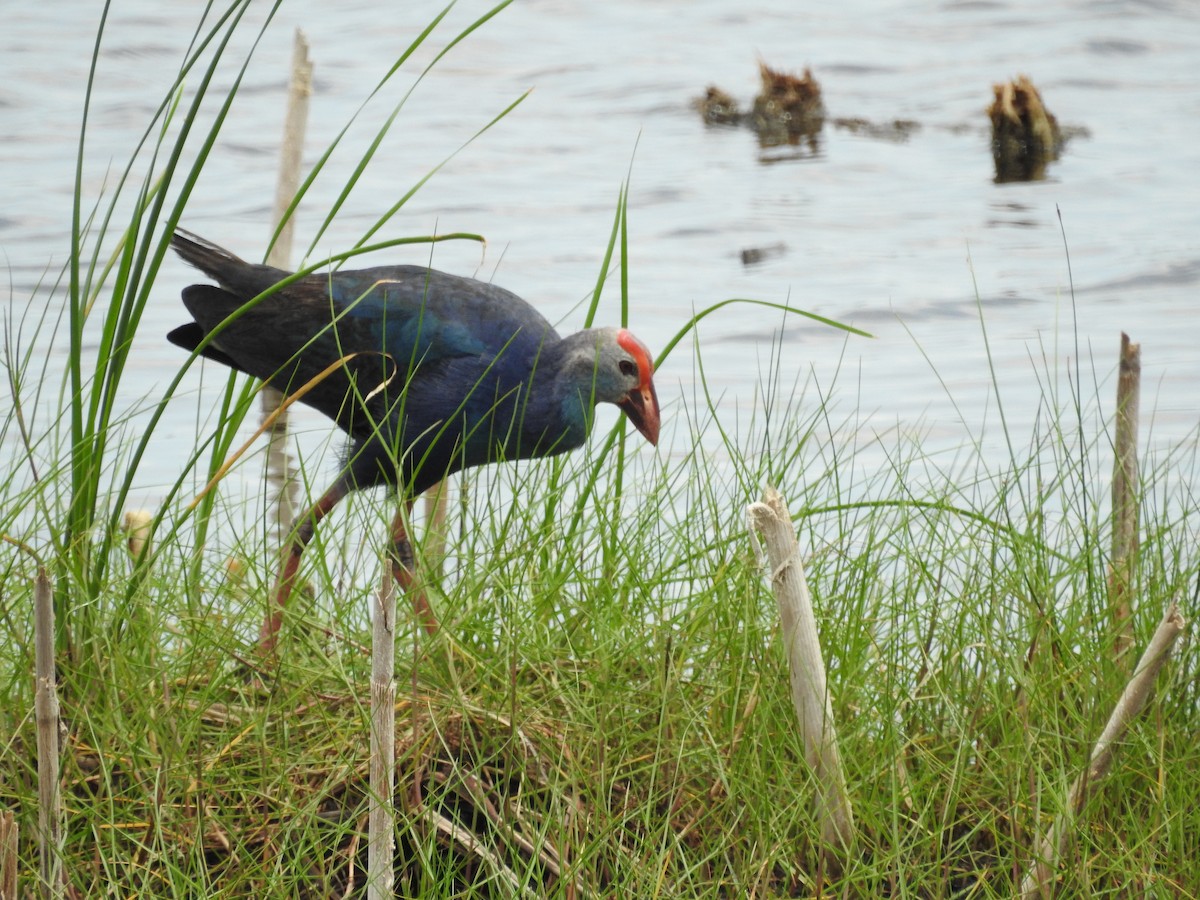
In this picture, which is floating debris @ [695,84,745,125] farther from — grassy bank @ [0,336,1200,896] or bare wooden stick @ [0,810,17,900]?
bare wooden stick @ [0,810,17,900]

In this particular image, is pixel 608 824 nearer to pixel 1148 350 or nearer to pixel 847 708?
pixel 847 708

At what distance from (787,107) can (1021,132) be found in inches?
69.7

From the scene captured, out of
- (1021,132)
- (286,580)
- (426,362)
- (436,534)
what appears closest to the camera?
(286,580)

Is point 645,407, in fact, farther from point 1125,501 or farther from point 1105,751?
point 1105,751

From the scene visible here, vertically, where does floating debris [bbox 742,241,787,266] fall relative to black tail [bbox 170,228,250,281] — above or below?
below

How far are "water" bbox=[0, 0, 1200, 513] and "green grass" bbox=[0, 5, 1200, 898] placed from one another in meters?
2.21

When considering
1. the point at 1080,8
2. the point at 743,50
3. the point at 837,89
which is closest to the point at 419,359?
the point at 837,89

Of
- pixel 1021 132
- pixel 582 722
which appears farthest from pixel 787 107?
pixel 582 722

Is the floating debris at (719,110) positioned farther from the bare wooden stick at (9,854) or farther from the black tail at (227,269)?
the bare wooden stick at (9,854)

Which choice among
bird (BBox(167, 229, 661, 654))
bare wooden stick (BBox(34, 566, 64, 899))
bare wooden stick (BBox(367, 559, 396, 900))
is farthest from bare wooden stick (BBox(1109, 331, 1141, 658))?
bare wooden stick (BBox(34, 566, 64, 899))

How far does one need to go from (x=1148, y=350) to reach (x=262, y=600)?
5309 millimetres

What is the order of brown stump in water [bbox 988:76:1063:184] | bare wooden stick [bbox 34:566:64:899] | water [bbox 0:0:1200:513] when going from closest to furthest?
bare wooden stick [bbox 34:566:64:899] < water [bbox 0:0:1200:513] < brown stump in water [bbox 988:76:1063:184]

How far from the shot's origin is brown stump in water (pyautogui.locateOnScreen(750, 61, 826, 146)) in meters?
11.7

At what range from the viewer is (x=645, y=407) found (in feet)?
13.8
